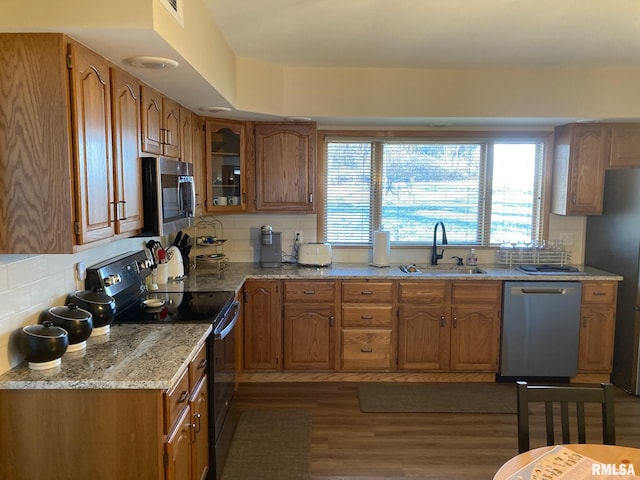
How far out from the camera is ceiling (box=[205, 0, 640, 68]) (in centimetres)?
238

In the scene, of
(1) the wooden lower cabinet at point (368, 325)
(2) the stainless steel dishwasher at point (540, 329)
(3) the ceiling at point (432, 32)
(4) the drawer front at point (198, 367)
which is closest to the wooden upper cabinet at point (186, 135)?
(3) the ceiling at point (432, 32)

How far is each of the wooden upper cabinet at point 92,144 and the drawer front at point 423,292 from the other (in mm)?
2352

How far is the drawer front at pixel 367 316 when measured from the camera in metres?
3.76

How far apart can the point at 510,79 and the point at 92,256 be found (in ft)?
10.7

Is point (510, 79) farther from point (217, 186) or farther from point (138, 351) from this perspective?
point (138, 351)

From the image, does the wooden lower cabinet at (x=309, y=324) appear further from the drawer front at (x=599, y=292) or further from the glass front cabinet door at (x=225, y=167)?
the drawer front at (x=599, y=292)

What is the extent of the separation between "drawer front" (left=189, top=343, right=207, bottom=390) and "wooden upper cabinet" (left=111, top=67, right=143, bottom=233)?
69cm

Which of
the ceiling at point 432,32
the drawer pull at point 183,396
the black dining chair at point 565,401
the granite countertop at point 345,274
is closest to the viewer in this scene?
the black dining chair at point 565,401

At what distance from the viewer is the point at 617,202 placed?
3.75 meters

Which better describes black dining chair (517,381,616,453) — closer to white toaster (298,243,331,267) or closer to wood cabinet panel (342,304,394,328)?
wood cabinet panel (342,304,394,328)

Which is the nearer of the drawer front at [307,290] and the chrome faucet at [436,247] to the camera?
the drawer front at [307,290]

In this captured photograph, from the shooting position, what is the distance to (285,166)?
12.8 ft

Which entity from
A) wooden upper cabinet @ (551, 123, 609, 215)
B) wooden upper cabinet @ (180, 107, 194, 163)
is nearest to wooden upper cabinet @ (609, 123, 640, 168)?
wooden upper cabinet @ (551, 123, 609, 215)

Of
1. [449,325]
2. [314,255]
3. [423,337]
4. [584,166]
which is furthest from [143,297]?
[584,166]
